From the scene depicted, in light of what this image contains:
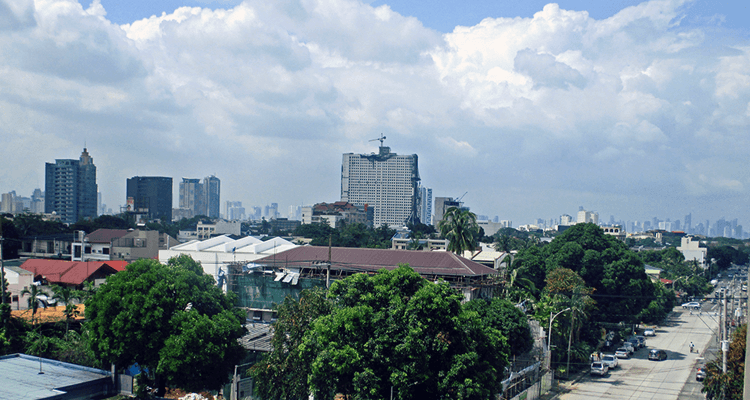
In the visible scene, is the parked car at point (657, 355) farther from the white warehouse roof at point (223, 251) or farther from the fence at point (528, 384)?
the white warehouse roof at point (223, 251)

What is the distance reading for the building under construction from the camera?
38219 mm

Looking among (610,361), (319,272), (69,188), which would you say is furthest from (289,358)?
(69,188)

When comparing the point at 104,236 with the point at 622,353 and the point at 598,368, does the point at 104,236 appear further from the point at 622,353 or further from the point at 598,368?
the point at 622,353

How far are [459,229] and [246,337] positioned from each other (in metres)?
22.3

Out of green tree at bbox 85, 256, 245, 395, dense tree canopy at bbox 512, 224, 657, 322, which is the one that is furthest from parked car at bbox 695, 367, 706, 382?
green tree at bbox 85, 256, 245, 395

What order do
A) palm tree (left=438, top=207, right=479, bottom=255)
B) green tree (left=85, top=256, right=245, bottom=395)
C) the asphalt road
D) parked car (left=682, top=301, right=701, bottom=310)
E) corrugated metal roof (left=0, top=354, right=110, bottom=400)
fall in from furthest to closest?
1. parked car (left=682, top=301, right=701, bottom=310)
2. palm tree (left=438, top=207, right=479, bottom=255)
3. the asphalt road
4. green tree (left=85, top=256, right=245, bottom=395)
5. corrugated metal roof (left=0, top=354, right=110, bottom=400)

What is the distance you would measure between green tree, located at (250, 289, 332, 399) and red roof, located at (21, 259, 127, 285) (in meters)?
33.8

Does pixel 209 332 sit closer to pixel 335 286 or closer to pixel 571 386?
pixel 335 286

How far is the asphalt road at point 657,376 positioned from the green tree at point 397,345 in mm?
16970

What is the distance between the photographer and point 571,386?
36.9 m

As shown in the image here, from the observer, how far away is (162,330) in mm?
24406

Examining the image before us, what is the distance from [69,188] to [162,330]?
183m

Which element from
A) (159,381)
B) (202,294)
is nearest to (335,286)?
(202,294)

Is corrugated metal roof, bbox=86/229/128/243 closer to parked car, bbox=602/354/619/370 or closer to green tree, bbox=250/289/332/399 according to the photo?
green tree, bbox=250/289/332/399
